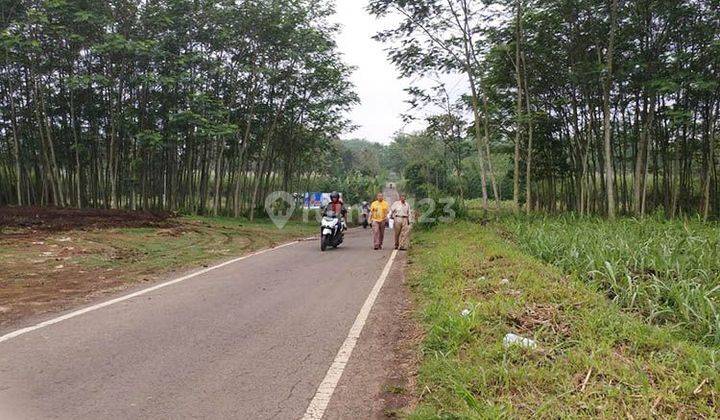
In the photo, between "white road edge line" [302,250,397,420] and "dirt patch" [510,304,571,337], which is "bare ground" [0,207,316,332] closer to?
"white road edge line" [302,250,397,420]

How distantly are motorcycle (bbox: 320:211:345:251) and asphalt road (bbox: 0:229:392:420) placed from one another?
18.1 ft

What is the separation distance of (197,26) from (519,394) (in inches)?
898

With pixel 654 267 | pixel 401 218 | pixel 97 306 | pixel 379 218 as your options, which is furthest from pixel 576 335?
pixel 379 218

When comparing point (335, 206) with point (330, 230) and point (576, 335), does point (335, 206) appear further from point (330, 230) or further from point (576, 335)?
point (576, 335)

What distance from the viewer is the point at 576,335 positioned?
13.8 feet

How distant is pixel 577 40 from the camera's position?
1672 centimetres

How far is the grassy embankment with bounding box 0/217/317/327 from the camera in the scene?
269 inches

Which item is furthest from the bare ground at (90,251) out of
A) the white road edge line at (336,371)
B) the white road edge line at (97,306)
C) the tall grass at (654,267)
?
the tall grass at (654,267)

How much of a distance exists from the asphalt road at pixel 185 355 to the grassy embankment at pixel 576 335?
1108 millimetres

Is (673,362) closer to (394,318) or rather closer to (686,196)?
(394,318)

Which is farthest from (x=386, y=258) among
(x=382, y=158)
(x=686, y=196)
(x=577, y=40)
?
(x=382, y=158)

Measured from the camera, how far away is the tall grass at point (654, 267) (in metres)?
4.84

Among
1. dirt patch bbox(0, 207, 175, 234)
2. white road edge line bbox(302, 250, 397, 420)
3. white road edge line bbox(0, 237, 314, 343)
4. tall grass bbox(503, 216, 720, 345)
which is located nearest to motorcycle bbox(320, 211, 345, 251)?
white road edge line bbox(0, 237, 314, 343)

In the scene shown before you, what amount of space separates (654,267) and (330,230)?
826 centimetres
